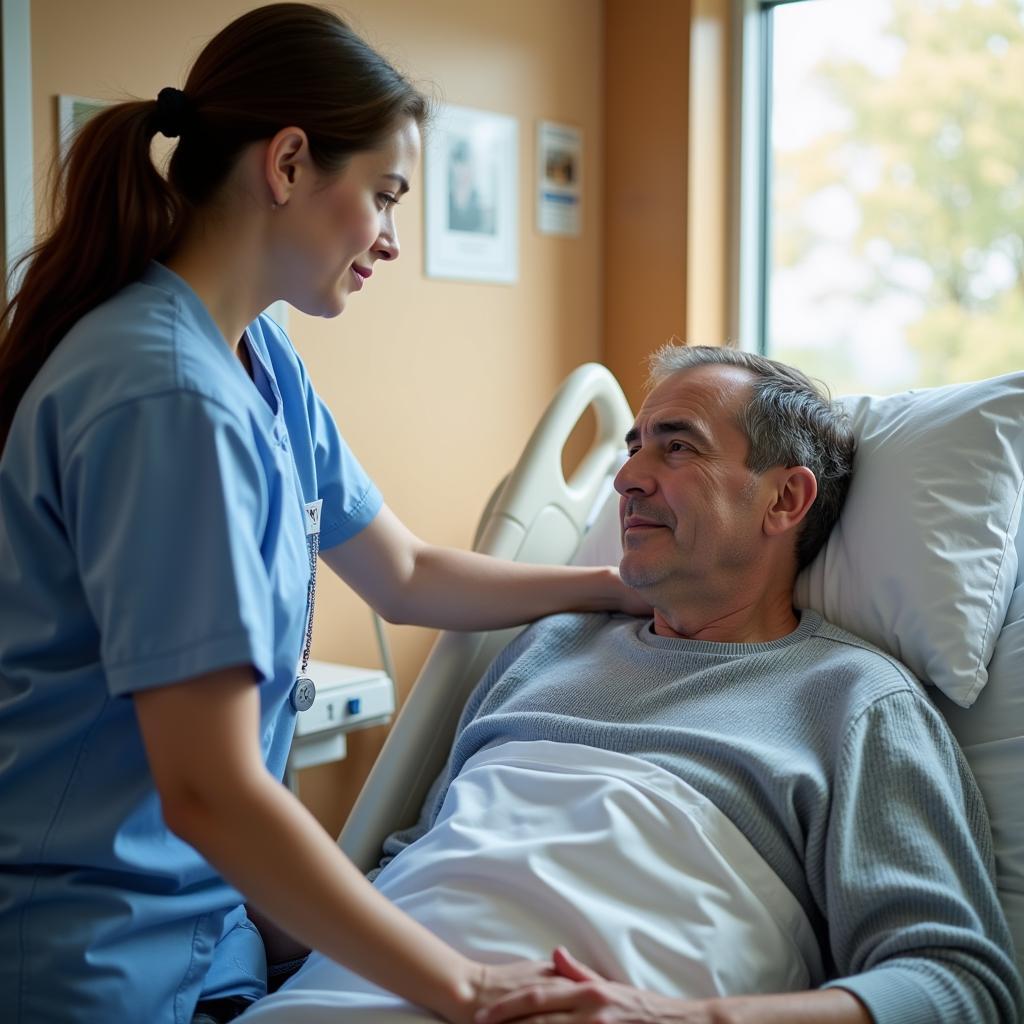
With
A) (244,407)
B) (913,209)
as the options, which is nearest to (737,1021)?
(244,407)

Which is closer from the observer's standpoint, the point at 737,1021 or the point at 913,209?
the point at 737,1021

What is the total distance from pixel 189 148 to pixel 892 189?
10.3 feet

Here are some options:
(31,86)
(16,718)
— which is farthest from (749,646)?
(31,86)

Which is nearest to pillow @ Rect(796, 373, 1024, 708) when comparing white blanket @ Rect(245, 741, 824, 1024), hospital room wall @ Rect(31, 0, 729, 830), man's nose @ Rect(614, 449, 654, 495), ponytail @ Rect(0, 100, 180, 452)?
man's nose @ Rect(614, 449, 654, 495)

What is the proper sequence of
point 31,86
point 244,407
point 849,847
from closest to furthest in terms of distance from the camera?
point 244,407 → point 849,847 → point 31,86

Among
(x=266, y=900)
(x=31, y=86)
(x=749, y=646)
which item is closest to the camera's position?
(x=266, y=900)

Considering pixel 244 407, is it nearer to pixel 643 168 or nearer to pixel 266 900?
pixel 266 900

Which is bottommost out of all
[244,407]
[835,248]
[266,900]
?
[266,900]

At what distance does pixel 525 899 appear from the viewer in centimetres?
124

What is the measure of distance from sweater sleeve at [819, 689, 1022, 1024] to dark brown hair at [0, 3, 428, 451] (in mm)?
820

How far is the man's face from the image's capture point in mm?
1566

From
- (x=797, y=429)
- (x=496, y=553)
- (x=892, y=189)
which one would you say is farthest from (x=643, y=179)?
(x=797, y=429)

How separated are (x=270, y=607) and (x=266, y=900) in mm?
241

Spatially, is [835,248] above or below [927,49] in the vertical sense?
below
